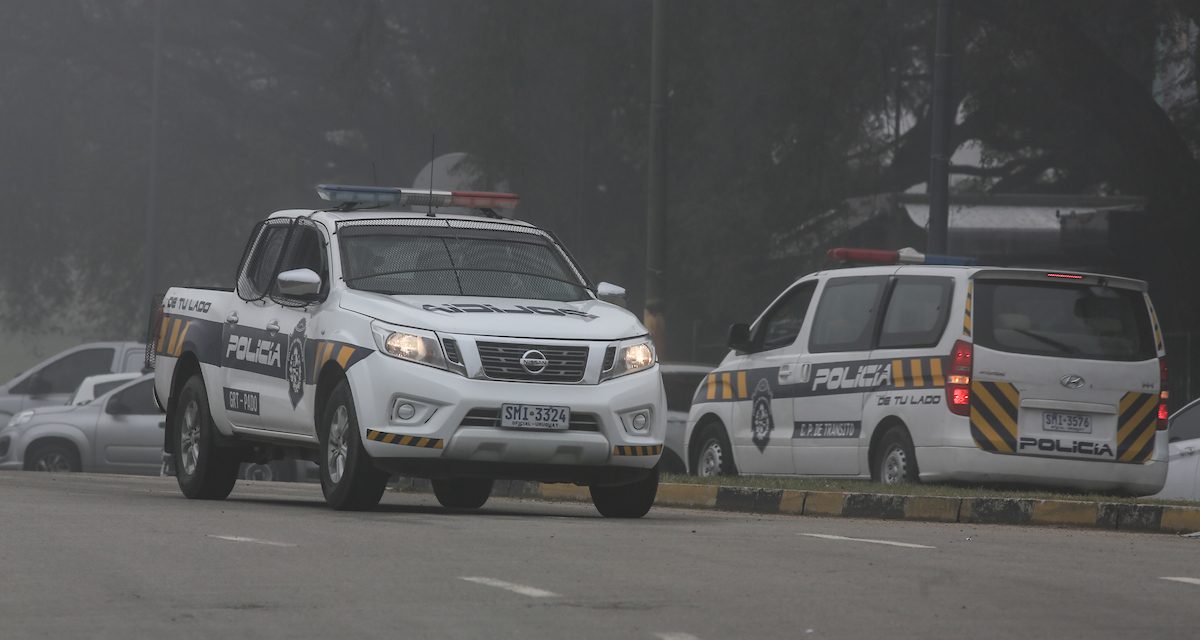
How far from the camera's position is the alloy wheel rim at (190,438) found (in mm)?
14844

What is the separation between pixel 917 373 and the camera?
51.6 feet

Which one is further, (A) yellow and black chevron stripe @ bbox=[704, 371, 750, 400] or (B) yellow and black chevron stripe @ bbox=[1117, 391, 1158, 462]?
(A) yellow and black chevron stripe @ bbox=[704, 371, 750, 400]

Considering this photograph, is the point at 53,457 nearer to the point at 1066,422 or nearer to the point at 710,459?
the point at 710,459

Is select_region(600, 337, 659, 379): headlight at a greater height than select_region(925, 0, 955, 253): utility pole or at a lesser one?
lesser

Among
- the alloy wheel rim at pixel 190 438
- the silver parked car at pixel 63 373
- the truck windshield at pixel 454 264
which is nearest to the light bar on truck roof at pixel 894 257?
the truck windshield at pixel 454 264

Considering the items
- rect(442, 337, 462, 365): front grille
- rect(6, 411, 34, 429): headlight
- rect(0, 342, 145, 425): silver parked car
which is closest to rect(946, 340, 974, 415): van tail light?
rect(442, 337, 462, 365): front grille

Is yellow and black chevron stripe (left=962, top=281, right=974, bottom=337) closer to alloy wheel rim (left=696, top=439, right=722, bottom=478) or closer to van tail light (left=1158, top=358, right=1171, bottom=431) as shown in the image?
van tail light (left=1158, top=358, right=1171, bottom=431)

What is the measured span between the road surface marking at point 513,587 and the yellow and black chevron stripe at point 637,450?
356 cm


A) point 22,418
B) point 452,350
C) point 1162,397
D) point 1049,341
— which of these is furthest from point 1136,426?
point 22,418

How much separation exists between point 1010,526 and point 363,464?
4382mm

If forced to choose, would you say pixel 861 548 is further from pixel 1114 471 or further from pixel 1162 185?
pixel 1162 185

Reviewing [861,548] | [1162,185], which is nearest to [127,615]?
[861,548]

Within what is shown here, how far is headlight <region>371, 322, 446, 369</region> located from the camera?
12.3 metres

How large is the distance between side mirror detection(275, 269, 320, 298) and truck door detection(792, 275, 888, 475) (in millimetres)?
4947
